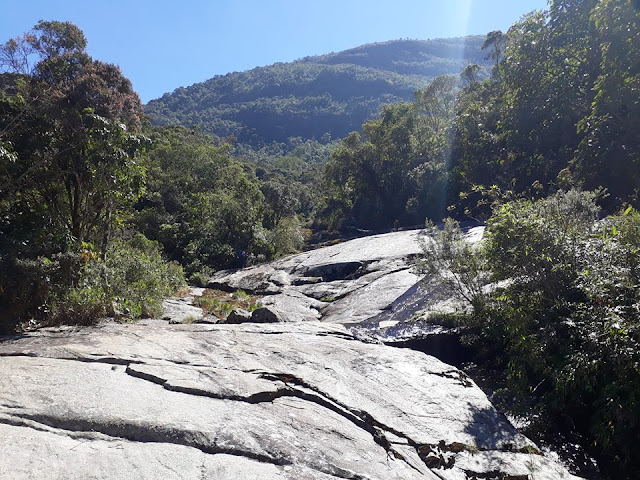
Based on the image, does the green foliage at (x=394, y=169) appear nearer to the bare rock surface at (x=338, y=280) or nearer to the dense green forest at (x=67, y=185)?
the bare rock surface at (x=338, y=280)

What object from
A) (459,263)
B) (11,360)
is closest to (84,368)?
(11,360)

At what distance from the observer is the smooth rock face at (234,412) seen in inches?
151

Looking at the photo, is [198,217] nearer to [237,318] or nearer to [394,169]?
[394,169]

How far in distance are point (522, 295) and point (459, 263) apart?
182 centimetres

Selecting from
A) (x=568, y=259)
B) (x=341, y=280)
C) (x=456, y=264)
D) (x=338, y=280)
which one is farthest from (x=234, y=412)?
(x=338, y=280)

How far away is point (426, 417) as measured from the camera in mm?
6090

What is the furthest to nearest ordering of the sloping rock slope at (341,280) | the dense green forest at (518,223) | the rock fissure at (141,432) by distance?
the sloping rock slope at (341,280) < the dense green forest at (518,223) < the rock fissure at (141,432)

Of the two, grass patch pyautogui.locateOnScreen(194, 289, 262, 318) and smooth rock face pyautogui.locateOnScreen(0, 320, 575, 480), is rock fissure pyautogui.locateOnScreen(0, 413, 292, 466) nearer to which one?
smooth rock face pyautogui.locateOnScreen(0, 320, 575, 480)

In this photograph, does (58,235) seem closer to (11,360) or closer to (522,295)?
(11,360)

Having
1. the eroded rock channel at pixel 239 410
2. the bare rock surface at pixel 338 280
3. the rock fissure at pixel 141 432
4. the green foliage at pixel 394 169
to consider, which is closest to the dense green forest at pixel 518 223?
the eroded rock channel at pixel 239 410

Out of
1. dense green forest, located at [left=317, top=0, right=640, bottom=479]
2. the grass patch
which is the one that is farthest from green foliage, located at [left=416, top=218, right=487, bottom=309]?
the grass patch

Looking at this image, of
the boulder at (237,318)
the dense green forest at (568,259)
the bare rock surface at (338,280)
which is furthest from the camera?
the bare rock surface at (338,280)

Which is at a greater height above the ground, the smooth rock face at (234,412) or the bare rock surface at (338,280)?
the smooth rock face at (234,412)

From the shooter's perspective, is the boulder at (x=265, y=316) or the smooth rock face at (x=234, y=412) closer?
the smooth rock face at (x=234, y=412)
